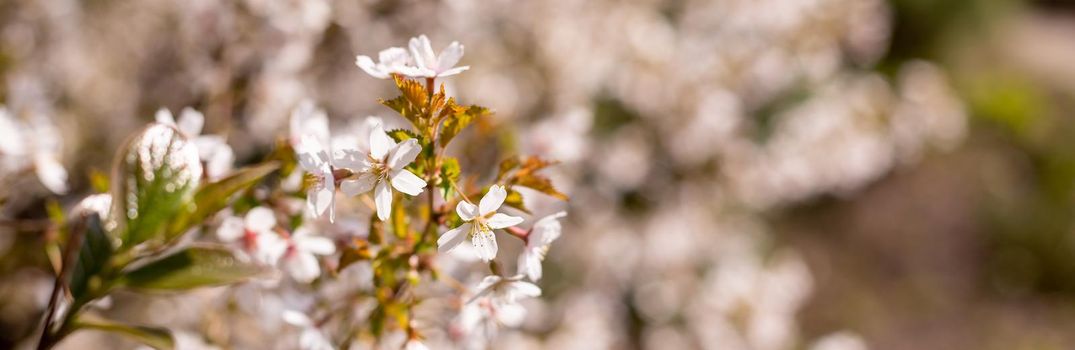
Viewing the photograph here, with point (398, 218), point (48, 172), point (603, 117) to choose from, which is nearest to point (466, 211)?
point (398, 218)

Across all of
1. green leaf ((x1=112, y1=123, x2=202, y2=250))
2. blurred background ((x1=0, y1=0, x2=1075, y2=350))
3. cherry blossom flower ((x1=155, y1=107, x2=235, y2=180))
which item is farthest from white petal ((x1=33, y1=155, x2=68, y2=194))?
green leaf ((x1=112, y1=123, x2=202, y2=250))

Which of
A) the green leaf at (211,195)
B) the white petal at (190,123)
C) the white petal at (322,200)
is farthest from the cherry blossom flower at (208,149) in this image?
the white petal at (322,200)

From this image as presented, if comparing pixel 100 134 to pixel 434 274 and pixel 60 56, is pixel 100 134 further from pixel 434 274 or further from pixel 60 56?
pixel 434 274

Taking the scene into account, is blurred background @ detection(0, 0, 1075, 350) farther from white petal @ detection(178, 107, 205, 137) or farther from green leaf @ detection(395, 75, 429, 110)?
green leaf @ detection(395, 75, 429, 110)

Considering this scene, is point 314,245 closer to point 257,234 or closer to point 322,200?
point 257,234

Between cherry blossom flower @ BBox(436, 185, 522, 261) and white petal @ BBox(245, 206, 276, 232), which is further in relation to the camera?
white petal @ BBox(245, 206, 276, 232)

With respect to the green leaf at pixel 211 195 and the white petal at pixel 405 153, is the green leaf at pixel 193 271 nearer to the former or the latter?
the green leaf at pixel 211 195

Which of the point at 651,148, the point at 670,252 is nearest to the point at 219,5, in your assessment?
the point at 651,148
